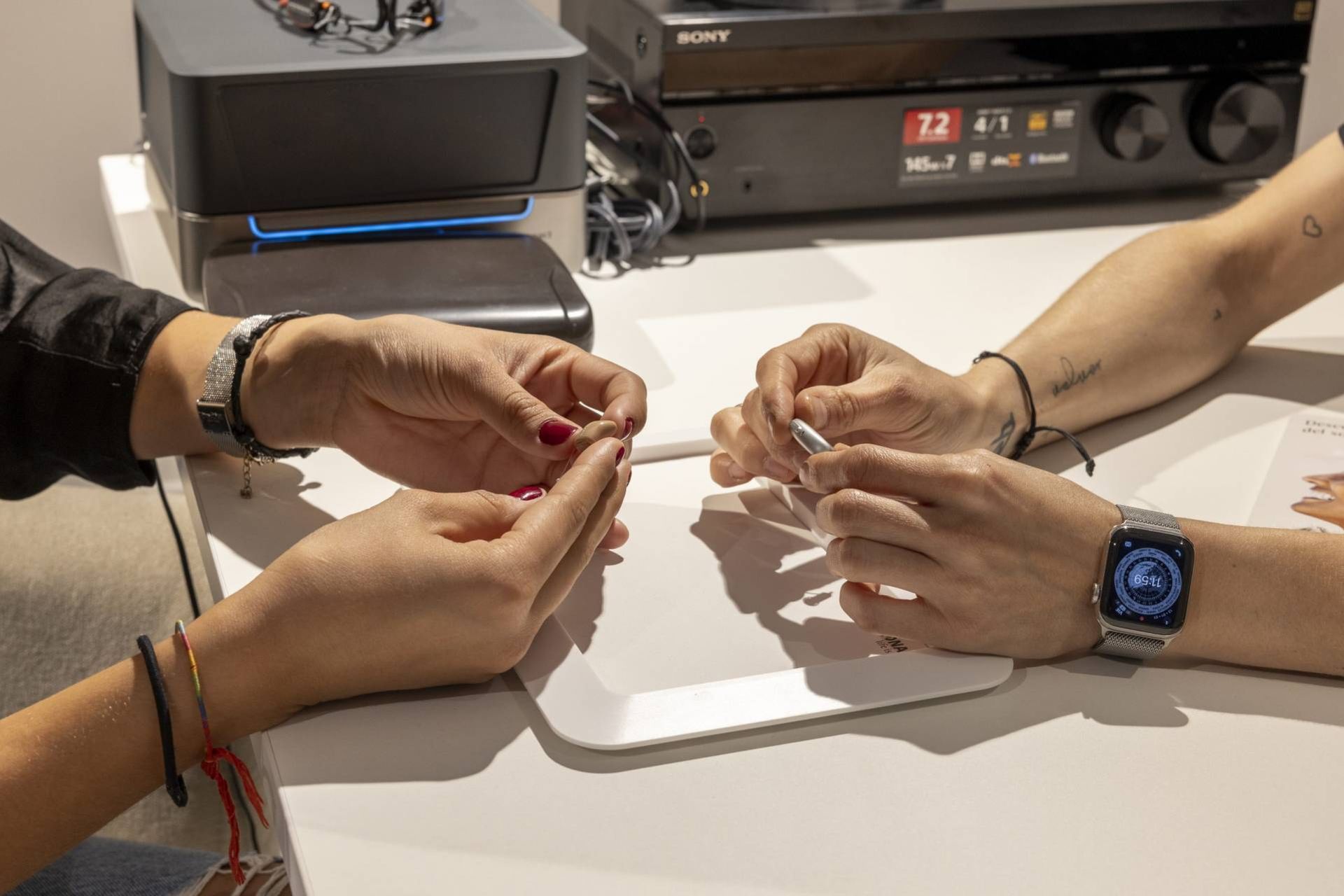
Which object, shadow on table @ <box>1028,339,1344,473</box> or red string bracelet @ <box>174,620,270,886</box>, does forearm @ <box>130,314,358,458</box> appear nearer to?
red string bracelet @ <box>174,620,270,886</box>

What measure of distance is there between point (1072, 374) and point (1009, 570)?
31 cm

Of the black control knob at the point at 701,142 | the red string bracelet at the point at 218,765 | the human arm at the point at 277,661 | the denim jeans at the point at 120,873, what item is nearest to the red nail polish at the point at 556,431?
the human arm at the point at 277,661

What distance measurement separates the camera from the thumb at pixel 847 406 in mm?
747

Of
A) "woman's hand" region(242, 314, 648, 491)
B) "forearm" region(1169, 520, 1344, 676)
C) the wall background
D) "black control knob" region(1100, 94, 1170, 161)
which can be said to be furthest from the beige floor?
"black control knob" region(1100, 94, 1170, 161)

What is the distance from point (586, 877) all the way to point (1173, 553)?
0.35 metres

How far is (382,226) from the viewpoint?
3.51 feet

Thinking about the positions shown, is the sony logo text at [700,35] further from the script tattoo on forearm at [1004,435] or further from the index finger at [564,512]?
the index finger at [564,512]

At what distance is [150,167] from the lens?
1263 millimetres

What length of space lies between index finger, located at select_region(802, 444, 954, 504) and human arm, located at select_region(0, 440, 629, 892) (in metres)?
0.17

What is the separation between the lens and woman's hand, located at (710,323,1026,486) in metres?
0.75

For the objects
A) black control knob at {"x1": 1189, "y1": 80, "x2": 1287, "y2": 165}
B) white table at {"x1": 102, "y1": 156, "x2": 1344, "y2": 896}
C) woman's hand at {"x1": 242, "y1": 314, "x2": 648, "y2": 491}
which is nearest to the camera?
white table at {"x1": 102, "y1": 156, "x2": 1344, "y2": 896}

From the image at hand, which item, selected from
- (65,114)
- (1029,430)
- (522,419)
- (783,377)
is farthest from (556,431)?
(65,114)

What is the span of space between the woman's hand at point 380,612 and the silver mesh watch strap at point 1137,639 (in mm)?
289

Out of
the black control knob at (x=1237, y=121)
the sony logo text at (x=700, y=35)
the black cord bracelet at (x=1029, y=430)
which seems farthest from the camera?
the black control knob at (x=1237, y=121)
